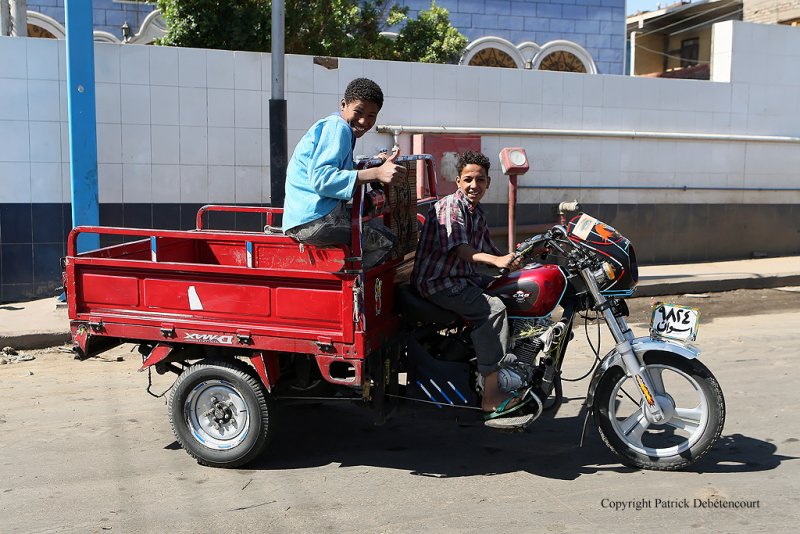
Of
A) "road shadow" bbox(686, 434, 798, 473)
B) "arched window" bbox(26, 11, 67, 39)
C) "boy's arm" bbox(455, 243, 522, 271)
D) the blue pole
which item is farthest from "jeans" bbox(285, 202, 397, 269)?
"arched window" bbox(26, 11, 67, 39)

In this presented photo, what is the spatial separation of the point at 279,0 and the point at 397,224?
13.4 ft

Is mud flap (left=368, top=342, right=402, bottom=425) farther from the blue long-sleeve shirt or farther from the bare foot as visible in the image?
the blue long-sleeve shirt

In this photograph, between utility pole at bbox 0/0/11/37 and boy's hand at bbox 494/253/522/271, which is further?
utility pole at bbox 0/0/11/37

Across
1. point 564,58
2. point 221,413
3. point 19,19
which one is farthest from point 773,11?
point 221,413

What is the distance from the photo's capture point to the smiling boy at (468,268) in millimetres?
4648

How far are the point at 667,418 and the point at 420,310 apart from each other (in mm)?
1465

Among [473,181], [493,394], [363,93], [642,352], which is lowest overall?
[493,394]

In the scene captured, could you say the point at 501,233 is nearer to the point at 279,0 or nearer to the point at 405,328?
the point at 279,0

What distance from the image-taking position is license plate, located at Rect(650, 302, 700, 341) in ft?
15.0

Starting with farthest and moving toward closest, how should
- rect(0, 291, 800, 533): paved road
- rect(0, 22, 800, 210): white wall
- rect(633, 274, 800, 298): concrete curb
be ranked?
rect(633, 274, 800, 298): concrete curb < rect(0, 22, 800, 210): white wall < rect(0, 291, 800, 533): paved road

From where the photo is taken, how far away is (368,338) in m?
4.52

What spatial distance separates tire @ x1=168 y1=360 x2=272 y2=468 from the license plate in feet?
7.12

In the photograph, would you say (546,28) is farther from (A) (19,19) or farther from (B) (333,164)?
(B) (333,164)

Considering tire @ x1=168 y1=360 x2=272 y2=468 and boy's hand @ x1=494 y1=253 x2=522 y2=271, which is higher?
boy's hand @ x1=494 y1=253 x2=522 y2=271
